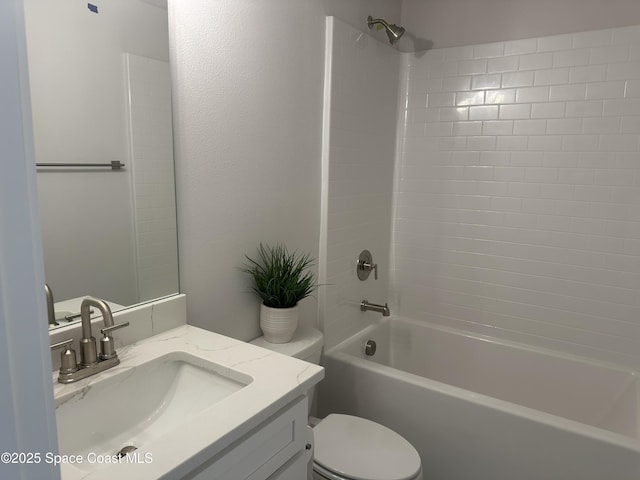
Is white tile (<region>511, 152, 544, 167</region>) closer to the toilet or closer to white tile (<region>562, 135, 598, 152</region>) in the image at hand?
white tile (<region>562, 135, 598, 152</region>)

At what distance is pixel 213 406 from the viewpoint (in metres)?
1.02

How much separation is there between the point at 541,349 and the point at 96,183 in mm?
2188

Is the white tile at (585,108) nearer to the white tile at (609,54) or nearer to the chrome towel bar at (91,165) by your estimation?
the white tile at (609,54)

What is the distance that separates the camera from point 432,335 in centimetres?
267

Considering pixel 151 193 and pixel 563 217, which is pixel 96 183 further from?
pixel 563 217

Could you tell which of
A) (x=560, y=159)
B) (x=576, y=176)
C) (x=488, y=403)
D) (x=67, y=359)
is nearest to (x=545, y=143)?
(x=560, y=159)

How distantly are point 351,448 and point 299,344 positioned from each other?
0.41 meters

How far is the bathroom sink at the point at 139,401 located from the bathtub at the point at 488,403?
996mm

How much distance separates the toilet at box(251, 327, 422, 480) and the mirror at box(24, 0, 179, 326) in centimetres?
58

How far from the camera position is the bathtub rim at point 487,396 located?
1.65 metres

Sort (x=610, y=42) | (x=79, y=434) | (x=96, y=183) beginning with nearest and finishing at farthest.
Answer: (x=79, y=434)
(x=96, y=183)
(x=610, y=42)

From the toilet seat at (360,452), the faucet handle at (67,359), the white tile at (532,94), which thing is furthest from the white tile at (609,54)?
the faucet handle at (67,359)

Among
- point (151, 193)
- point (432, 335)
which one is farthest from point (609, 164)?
point (151, 193)

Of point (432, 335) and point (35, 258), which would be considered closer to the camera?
point (35, 258)
